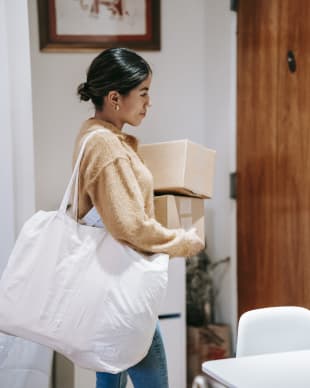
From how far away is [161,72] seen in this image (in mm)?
2953

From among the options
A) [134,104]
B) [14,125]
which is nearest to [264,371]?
[134,104]

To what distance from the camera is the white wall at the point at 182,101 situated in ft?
9.19

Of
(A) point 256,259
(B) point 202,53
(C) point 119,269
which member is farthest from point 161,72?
(C) point 119,269

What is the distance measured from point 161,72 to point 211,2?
1.34 ft

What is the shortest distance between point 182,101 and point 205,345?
1169mm

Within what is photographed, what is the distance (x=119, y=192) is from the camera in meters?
1.64

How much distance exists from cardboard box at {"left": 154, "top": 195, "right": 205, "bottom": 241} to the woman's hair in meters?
0.36

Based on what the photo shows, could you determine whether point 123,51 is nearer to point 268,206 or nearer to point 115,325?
point 115,325

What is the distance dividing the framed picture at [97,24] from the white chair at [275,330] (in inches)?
61.9

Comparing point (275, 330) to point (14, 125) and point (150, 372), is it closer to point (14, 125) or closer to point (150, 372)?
point (150, 372)

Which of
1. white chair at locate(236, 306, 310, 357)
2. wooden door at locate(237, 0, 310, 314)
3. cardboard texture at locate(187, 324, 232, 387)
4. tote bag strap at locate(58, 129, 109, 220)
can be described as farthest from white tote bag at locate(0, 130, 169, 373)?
cardboard texture at locate(187, 324, 232, 387)

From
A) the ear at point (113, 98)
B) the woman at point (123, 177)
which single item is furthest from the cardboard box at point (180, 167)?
the ear at point (113, 98)

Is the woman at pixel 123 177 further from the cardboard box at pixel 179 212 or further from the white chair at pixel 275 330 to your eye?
the white chair at pixel 275 330

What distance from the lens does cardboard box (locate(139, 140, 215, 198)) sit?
1.90m
